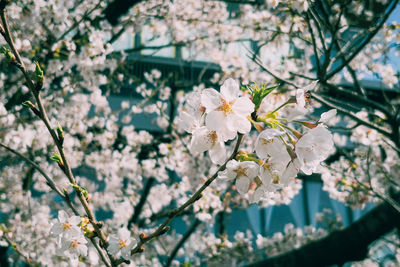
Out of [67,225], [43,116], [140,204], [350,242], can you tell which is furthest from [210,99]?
[140,204]

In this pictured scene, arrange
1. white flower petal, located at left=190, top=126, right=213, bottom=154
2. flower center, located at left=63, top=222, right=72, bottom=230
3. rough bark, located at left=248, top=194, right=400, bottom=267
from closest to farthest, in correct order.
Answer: white flower petal, located at left=190, top=126, right=213, bottom=154
flower center, located at left=63, top=222, right=72, bottom=230
rough bark, located at left=248, top=194, right=400, bottom=267

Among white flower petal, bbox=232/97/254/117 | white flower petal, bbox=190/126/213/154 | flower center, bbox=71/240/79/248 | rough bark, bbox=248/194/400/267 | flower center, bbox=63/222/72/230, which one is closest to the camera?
white flower petal, bbox=232/97/254/117

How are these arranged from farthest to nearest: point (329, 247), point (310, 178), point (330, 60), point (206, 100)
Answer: point (310, 178) → point (330, 60) → point (329, 247) → point (206, 100)

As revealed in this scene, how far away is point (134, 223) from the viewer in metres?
5.86

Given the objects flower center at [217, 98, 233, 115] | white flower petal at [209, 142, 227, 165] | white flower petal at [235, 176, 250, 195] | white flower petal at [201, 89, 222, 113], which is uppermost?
white flower petal at [201, 89, 222, 113]

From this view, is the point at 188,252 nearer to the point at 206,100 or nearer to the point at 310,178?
Answer: the point at 310,178

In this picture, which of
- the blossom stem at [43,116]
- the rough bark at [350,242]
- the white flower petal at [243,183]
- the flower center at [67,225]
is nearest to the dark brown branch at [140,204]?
the rough bark at [350,242]

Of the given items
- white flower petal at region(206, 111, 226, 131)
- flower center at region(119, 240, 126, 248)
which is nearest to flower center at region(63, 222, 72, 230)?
flower center at region(119, 240, 126, 248)

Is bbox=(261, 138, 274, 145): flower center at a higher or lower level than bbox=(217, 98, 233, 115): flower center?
lower

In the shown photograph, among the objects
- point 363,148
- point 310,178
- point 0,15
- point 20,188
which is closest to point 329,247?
point 0,15

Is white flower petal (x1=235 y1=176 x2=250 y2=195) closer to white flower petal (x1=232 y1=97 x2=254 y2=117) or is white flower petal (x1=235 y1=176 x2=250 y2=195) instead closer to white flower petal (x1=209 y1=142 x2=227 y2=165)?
white flower petal (x1=209 y1=142 x2=227 y2=165)

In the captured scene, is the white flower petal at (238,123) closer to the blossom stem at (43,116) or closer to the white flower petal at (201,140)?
the white flower petal at (201,140)

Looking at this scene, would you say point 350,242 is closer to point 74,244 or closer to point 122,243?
point 122,243

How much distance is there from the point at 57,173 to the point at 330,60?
15.4 ft
